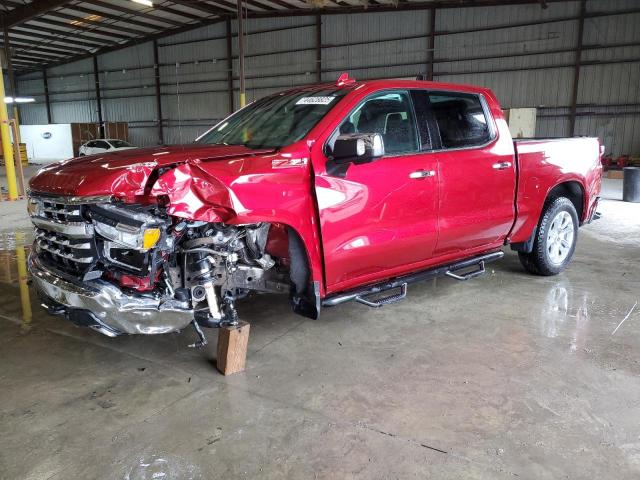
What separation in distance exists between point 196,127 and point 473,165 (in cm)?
2342

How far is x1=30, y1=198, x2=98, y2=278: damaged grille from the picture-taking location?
2713 mm

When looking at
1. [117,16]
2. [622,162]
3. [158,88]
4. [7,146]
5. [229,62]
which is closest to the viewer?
[7,146]

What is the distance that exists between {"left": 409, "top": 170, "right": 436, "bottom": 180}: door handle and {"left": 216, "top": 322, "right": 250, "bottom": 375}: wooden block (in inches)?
61.5

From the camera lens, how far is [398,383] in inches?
117

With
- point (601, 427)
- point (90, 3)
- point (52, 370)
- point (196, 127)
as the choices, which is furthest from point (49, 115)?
point (601, 427)

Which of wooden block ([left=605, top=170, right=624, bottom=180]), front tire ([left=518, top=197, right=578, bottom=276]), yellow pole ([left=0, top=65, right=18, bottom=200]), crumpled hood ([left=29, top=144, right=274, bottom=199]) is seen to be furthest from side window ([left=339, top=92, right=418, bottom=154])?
wooden block ([left=605, top=170, right=624, bottom=180])

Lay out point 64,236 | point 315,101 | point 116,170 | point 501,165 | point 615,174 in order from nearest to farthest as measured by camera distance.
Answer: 1. point 116,170
2. point 64,236
3. point 315,101
4. point 501,165
5. point 615,174

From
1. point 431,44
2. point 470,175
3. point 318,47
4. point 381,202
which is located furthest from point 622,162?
point 381,202

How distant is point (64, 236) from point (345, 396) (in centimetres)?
187

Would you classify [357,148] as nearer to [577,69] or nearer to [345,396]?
[345,396]

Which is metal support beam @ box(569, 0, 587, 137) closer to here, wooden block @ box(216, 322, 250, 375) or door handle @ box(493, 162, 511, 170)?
door handle @ box(493, 162, 511, 170)

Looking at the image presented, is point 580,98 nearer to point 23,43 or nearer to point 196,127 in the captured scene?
point 196,127

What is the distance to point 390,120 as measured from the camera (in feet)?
12.0

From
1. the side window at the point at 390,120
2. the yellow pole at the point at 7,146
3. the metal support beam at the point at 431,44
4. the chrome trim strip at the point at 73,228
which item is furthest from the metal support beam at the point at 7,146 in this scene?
the metal support beam at the point at 431,44
